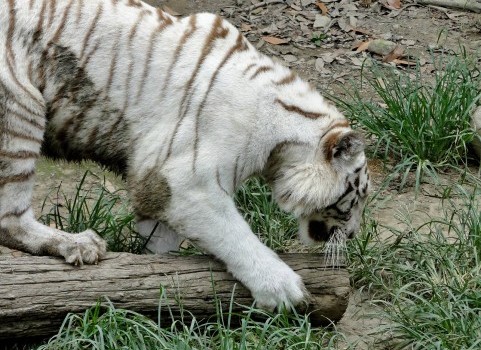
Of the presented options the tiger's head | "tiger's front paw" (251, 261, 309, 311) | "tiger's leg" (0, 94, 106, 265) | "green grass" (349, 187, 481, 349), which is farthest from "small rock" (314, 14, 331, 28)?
"tiger's front paw" (251, 261, 309, 311)

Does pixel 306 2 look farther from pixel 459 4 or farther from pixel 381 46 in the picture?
pixel 459 4

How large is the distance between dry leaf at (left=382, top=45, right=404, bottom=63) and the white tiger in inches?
113

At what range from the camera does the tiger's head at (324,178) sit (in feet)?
14.8

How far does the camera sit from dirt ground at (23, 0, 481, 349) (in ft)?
24.4

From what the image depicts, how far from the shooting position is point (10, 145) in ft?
14.8

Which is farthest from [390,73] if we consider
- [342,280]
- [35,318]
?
[35,318]

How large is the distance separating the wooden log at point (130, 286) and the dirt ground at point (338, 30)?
2.61 m

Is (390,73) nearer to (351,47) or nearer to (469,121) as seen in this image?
(469,121)

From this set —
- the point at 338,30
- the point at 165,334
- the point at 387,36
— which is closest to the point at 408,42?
the point at 387,36

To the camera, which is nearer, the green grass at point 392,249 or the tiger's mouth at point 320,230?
the green grass at point 392,249

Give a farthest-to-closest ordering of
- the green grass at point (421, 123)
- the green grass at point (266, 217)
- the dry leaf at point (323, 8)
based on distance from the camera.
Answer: the dry leaf at point (323, 8), the green grass at point (421, 123), the green grass at point (266, 217)

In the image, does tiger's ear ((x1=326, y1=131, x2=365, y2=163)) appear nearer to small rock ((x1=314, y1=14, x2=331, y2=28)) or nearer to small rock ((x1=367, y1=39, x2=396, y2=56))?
Result: small rock ((x1=367, y1=39, x2=396, y2=56))

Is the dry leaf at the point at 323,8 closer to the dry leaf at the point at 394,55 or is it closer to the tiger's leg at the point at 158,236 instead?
the dry leaf at the point at 394,55

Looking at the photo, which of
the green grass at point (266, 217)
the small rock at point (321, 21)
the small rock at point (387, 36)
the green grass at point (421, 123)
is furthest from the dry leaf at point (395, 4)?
the green grass at point (266, 217)
